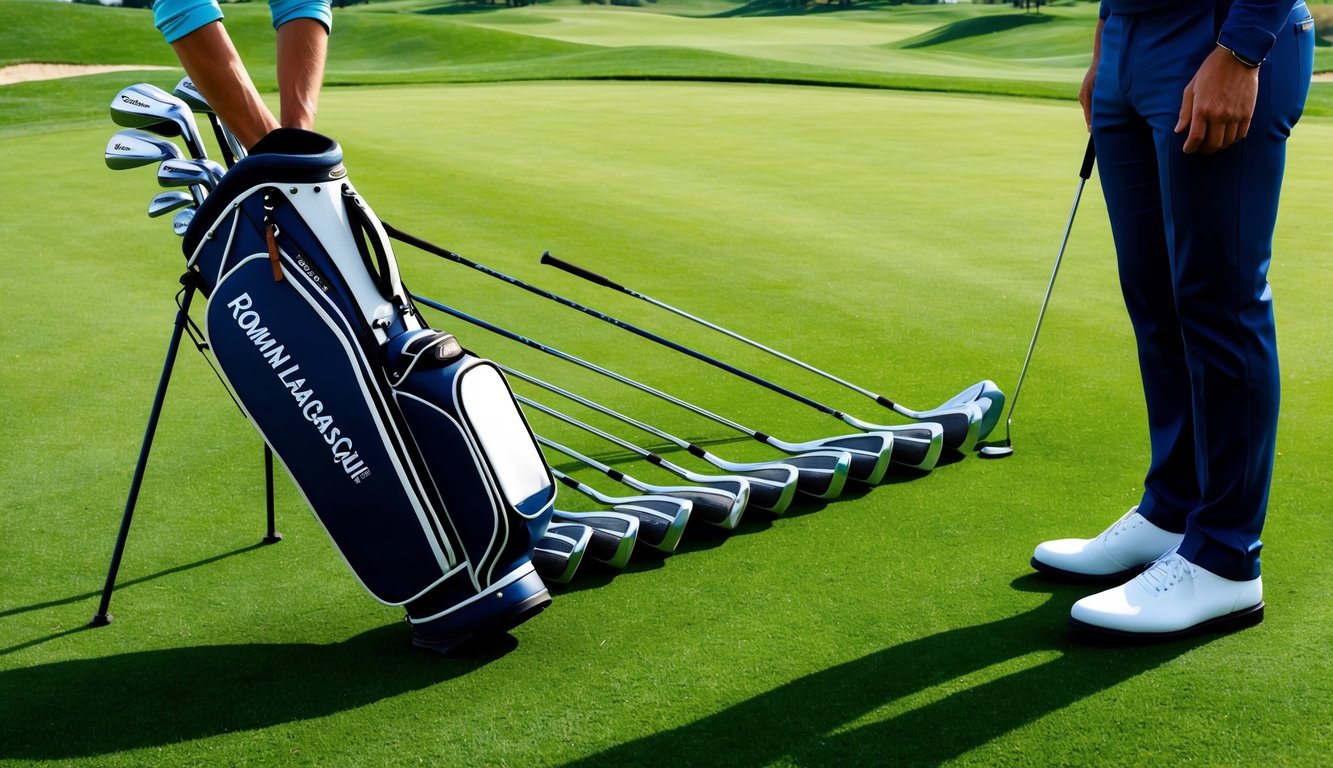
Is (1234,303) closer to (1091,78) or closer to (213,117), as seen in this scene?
(1091,78)

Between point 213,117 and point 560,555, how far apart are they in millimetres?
1149

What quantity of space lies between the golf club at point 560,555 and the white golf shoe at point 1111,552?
36.4 inches

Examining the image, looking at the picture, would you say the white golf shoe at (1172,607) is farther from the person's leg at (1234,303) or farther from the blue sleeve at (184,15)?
the blue sleeve at (184,15)

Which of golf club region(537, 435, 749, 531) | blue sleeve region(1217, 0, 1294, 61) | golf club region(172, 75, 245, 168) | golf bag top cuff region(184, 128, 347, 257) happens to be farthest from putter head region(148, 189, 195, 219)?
blue sleeve region(1217, 0, 1294, 61)

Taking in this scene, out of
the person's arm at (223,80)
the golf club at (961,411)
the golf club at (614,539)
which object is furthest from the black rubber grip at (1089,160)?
the person's arm at (223,80)

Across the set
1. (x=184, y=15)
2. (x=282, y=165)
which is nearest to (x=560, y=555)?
(x=282, y=165)

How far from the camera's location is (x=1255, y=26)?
2000mm

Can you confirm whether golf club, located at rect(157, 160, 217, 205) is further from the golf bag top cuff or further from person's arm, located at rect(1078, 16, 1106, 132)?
person's arm, located at rect(1078, 16, 1106, 132)

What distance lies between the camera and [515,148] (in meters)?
9.21

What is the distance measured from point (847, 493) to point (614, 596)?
820 millimetres

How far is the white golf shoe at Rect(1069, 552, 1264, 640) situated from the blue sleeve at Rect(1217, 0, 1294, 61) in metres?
0.93

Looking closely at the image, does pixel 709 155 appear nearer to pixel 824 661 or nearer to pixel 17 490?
pixel 17 490

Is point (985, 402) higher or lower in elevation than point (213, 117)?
lower

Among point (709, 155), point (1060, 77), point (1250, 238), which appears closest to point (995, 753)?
point (1250, 238)
